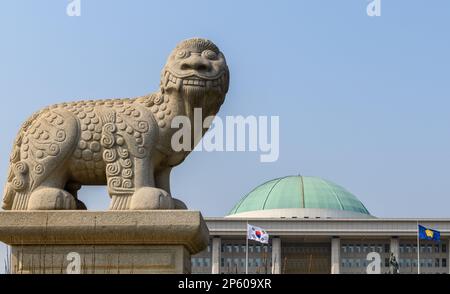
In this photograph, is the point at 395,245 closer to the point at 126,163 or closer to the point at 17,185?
the point at 126,163

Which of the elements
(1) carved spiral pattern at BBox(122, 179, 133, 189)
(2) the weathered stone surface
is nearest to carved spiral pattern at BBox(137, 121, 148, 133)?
(1) carved spiral pattern at BBox(122, 179, 133, 189)

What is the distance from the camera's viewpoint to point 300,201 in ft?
239

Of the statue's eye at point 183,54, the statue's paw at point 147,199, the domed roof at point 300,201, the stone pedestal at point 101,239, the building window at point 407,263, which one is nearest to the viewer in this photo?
the stone pedestal at point 101,239

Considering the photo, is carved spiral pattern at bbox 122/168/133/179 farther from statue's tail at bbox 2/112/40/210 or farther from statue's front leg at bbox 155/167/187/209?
statue's tail at bbox 2/112/40/210

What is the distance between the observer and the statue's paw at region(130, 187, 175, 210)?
889 cm

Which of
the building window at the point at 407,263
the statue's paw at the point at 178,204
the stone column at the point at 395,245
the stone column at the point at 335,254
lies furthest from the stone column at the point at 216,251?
the statue's paw at the point at 178,204

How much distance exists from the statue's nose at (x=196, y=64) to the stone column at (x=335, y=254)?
62.1 m

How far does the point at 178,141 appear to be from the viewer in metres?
9.31

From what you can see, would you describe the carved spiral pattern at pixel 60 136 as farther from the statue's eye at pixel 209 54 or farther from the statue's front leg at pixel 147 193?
the statue's eye at pixel 209 54

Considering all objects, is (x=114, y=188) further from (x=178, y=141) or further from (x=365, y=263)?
(x=365, y=263)

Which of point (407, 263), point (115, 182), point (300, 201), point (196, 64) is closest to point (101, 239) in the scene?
point (115, 182)

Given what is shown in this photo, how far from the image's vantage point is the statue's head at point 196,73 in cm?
920

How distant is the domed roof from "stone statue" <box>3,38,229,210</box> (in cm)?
6296

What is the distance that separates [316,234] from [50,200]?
199ft
